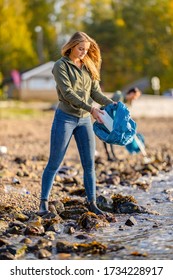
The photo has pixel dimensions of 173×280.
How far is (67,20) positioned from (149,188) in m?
56.1

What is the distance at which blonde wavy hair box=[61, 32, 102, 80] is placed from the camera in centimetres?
707

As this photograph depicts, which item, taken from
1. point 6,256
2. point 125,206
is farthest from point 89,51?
point 6,256

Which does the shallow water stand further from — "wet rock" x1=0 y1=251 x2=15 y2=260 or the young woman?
the young woman

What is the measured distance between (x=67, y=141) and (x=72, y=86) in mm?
588

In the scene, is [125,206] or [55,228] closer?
[55,228]

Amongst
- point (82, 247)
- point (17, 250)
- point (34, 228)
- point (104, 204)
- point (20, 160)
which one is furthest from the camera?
point (20, 160)

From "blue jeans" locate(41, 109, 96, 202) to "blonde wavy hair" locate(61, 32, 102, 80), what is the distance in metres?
0.53

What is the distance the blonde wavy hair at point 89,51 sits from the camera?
23.2 ft

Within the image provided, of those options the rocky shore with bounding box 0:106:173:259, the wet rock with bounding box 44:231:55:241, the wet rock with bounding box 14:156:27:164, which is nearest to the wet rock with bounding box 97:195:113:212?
the rocky shore with bounding box 0:106:173:259

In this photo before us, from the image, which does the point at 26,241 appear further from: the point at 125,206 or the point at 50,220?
the point at 125,206

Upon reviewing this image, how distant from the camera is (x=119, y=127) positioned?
7.36 m

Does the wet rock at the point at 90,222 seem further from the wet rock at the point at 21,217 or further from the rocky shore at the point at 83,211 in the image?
the wet rock at the point at 21,217
